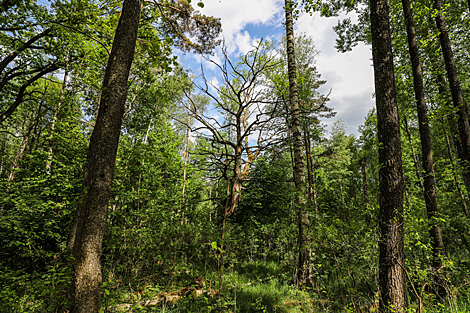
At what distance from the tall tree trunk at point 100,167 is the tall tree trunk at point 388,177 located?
11.1 ft

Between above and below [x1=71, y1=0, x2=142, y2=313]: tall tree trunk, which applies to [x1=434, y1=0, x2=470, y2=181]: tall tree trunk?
above

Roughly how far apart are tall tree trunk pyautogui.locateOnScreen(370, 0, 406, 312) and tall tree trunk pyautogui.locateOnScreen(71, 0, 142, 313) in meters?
3.40

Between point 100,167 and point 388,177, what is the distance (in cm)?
383

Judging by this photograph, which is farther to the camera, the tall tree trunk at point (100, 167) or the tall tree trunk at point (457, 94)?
the tall tree trunk at point (457, 94)

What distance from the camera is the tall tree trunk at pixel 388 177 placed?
8.80 feet

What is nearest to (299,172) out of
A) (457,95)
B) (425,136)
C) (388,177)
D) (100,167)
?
(388,177)

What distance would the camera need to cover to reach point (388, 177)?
2.98 metres

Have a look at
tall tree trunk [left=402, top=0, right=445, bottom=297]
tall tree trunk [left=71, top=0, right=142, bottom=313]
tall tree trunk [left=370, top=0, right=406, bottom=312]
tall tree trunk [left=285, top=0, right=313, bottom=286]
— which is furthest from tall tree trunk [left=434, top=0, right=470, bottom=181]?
tall tree trunk [left=71, top=0, right=142, bottom=313]

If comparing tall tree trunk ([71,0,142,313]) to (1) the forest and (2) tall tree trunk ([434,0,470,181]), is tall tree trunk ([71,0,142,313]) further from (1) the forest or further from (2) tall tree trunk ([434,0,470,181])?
(2) tall tree trunk ([434,0,470,181])

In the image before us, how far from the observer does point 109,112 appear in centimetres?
202

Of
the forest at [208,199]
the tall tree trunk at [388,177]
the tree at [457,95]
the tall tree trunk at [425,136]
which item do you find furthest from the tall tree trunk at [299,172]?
the tree at [457,95]

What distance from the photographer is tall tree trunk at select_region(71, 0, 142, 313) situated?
67.6 inches

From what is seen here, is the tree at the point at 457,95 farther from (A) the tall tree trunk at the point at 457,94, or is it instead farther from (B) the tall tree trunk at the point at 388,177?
(B) the tall tree trunk at the point at 388,177

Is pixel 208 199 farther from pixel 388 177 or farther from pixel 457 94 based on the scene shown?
pixel 457 94
